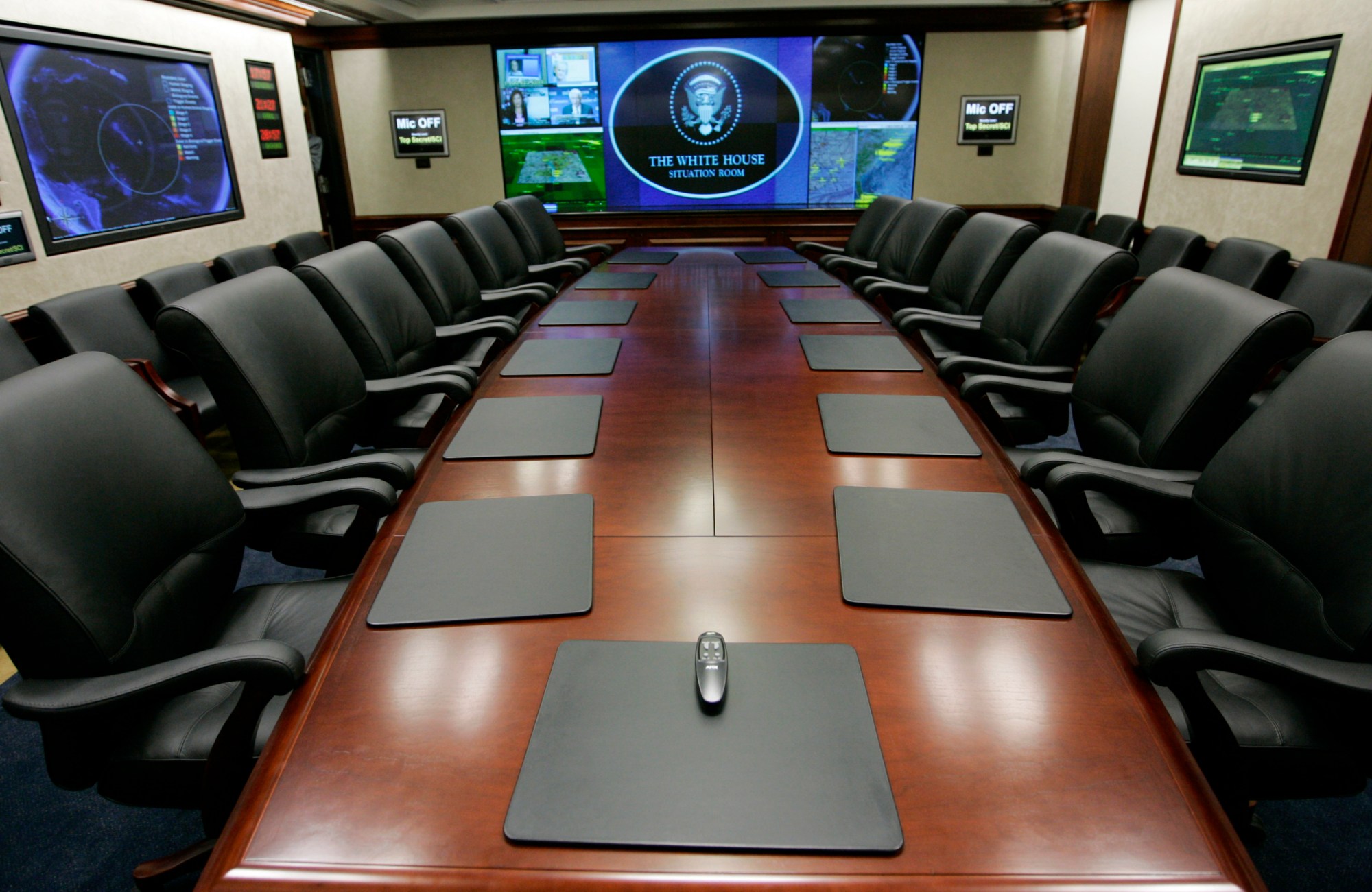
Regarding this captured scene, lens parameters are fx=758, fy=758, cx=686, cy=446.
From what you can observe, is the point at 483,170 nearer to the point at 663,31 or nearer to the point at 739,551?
the point at 663,31

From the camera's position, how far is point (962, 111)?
19.8 ft

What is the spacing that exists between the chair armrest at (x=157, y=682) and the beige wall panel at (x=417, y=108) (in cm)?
594

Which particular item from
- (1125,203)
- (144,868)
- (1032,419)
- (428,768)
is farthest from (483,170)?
(428,768)

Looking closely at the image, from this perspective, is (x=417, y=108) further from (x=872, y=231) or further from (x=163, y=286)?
(x=872, y=231)

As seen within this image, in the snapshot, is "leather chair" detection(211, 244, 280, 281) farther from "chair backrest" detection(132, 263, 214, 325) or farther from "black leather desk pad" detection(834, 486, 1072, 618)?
"black leather desk pad" detection(834, 486, 1072, 618)

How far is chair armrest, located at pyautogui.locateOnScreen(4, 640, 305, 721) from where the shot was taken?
0.97 m

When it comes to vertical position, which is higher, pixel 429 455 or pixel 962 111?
pixel 962 111

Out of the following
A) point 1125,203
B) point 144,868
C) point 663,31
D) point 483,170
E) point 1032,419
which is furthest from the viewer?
point 483,170

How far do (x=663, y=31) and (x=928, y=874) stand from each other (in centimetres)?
634

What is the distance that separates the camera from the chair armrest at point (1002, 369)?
222cm

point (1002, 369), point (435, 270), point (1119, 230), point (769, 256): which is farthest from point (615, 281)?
point (1119, 230)

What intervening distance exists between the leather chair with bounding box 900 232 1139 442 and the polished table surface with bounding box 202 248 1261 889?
0.89 m

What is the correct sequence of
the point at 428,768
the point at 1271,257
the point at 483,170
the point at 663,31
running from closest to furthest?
the point at 428,768
the point at 1271,257
the point at 663,31
the point at 483,170

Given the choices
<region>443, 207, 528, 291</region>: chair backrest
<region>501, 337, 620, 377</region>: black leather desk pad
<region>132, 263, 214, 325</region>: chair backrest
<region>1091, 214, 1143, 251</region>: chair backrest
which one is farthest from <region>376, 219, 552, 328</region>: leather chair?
<region>1091, 214, 1143, 251</region>: chair backrest
